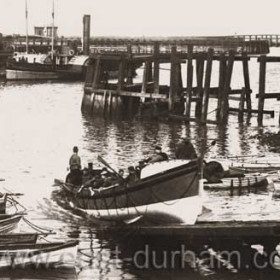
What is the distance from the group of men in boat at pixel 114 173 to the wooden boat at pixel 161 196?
48 cm

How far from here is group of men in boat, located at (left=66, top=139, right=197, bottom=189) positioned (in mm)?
21234

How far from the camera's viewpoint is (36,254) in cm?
1817

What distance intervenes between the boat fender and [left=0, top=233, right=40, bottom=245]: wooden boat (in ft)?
30.1

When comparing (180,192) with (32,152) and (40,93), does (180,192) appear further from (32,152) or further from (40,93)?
(40,93)

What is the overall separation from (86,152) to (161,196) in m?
19.5

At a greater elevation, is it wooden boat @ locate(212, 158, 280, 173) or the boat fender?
the boat fender

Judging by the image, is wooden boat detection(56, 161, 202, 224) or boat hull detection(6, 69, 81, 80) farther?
boat hull detection(6, 69, 81, 80)

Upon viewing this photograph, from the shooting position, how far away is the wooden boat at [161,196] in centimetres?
1900

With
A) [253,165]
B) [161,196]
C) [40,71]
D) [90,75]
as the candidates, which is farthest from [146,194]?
[40,71]

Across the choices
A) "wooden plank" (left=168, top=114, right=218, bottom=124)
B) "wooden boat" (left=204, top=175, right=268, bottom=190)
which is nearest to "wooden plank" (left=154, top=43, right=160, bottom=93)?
"wooden plank" (left=168, top=114, right=218, bottom=124)

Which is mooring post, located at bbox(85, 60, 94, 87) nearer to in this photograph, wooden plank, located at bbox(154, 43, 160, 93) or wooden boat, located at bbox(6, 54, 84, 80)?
wooden plank, located at bbox(154, 43, 160, 93)

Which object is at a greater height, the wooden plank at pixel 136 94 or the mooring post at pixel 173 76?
the mooring post at pixel 173 76

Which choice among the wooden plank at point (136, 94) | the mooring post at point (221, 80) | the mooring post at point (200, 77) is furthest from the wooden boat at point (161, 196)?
the mooring post at point (200, 77)

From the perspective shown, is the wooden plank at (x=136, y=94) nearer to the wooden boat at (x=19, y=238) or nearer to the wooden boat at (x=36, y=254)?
the wooden boat at (x=19, y=238)
